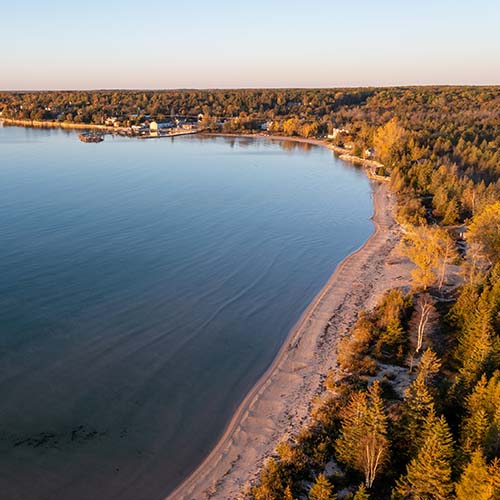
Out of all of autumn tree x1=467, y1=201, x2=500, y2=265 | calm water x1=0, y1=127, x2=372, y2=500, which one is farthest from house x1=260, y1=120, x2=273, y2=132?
autumn tree x1=467, y1=201, x2=500, y2=265

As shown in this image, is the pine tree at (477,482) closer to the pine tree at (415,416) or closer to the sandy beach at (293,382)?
the pine tree at (415,416)

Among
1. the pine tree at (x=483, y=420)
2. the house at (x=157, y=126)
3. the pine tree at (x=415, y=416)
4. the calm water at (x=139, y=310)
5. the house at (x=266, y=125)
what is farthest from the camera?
the house at (x=266, y=125)

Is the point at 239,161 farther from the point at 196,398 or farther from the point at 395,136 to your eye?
the point at 196,398

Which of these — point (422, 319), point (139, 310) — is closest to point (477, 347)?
point (422, 319)

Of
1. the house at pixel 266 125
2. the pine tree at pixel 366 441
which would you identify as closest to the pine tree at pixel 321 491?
the pine tree at pixel 366 441

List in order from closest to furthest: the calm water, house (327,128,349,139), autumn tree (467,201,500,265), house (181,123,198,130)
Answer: the calm water
autumn tree (467,201,500,265)
house (327,128,349,139)
house (181,123,198,130)

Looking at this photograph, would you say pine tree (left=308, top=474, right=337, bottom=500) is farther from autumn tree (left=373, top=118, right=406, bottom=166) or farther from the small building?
the small building

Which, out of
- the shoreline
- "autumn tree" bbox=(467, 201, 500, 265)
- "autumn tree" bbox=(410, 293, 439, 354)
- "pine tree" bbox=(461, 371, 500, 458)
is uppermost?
"autumn tree" bbox=(467, 201, 500, 265)
